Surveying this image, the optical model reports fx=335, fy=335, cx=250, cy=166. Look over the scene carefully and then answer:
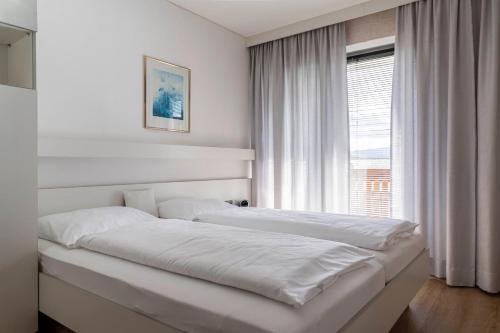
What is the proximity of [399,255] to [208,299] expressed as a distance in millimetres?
1260

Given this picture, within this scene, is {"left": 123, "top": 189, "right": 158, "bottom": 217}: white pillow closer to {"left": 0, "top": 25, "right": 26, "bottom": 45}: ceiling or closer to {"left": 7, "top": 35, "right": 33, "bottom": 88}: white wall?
{"left": 7, "top": 35, "right": 33, "bottom": 88}: white wall

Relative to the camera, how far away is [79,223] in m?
2.11

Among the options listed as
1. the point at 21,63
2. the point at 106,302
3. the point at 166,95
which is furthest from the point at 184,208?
the point at 21,63

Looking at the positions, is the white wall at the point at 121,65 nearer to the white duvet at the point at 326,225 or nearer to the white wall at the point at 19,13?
the white wall at the point at 19,13

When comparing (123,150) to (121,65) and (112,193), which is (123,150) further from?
(121,65)

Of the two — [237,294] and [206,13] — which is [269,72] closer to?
[206,13]

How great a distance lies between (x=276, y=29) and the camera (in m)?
3.94

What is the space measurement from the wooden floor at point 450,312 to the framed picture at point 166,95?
253 cm

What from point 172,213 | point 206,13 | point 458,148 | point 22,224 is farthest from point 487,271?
point 206,13

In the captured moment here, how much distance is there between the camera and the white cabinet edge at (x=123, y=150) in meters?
2.32

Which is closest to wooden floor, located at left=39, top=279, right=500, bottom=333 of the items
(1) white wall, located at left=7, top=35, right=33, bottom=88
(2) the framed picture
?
(1) white wall, located at left=7, top=35, right=33, bottom=88

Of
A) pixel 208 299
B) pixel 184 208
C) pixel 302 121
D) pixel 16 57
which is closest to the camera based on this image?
pixel 208 299

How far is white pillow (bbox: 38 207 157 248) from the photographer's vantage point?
2037 mm

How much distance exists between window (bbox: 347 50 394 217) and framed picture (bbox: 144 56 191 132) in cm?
179
